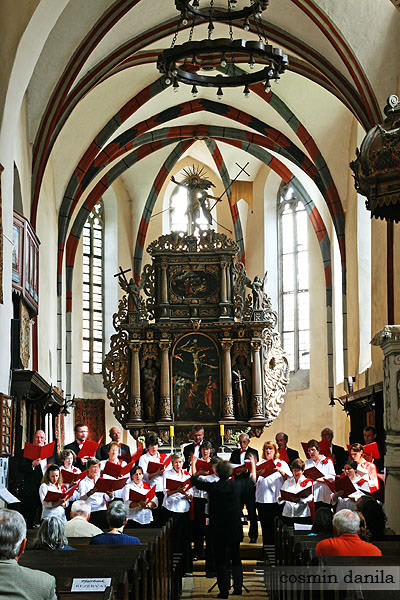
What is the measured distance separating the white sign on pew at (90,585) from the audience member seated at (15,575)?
2.32 feet

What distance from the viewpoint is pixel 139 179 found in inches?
936

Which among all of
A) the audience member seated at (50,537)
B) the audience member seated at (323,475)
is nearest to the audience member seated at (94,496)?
the audience member seated at (323,475)

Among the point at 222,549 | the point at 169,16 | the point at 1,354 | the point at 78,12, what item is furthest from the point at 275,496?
the point at 169,16

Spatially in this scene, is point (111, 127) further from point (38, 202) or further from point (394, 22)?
point (394, 22)

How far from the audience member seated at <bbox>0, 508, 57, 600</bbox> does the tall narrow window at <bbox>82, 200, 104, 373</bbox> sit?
1857 centimetres

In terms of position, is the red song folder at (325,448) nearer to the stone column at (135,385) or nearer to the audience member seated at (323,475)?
the audience member seated at (323,475)

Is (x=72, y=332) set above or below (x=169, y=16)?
below

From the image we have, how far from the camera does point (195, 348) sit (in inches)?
742

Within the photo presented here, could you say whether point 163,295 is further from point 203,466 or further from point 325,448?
point 203,466

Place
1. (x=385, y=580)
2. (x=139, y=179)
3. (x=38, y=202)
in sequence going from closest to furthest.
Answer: (x=385, y=580) < (x=38, y=202) < (x=139, y=179)

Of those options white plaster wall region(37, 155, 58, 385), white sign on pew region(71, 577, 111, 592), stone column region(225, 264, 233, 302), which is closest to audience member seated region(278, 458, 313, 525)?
white sign on pew region(71, 577, 111, 592)

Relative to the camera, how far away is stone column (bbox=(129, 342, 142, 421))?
719 inches

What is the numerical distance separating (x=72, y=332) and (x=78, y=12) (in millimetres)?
8900

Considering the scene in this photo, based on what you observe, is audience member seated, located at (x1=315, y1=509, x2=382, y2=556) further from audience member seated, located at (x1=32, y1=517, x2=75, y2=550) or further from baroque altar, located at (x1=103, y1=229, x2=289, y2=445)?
baroque altar, located at (x1=103, y1=229, x2=289, y2=445)
